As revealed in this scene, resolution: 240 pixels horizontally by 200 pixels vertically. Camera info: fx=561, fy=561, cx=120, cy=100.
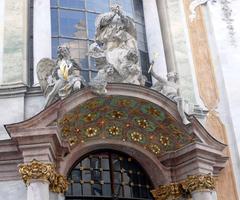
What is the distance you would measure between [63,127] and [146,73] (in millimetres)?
3136

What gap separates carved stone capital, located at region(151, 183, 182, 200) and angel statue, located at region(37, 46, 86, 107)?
2624mm

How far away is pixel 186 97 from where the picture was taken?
1221cm

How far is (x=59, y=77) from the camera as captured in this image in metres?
10.6

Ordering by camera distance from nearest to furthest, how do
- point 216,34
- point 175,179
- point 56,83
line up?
point 56,83 < point 175,179 < point 216,34

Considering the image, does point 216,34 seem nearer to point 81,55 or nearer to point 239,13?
point 239,13

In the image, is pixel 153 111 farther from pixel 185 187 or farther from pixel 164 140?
pixel 185 187

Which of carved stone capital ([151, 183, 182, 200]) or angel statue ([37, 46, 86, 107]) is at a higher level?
angel statue ([37, 46, 86, 107])

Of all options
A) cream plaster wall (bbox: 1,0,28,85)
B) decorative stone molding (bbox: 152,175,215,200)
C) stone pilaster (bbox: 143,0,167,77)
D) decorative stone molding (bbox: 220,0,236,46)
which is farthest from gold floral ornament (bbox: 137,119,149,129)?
decorative stone molding (bbox: 220,0,236,46)

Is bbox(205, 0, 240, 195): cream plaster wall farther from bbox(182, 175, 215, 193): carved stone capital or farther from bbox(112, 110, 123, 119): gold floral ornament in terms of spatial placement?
bbox(112, 110, 123, 119): gold floral ornament

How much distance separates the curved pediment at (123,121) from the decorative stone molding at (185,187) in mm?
698

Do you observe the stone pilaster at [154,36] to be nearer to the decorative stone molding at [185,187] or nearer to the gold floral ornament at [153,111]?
the gold floral ornament at [153,111]

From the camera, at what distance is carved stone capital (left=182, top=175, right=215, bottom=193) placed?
35.0ft

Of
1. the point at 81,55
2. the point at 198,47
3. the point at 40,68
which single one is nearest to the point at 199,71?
the point at 198,47

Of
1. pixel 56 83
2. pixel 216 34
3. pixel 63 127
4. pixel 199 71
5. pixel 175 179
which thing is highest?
pixel 216 34
